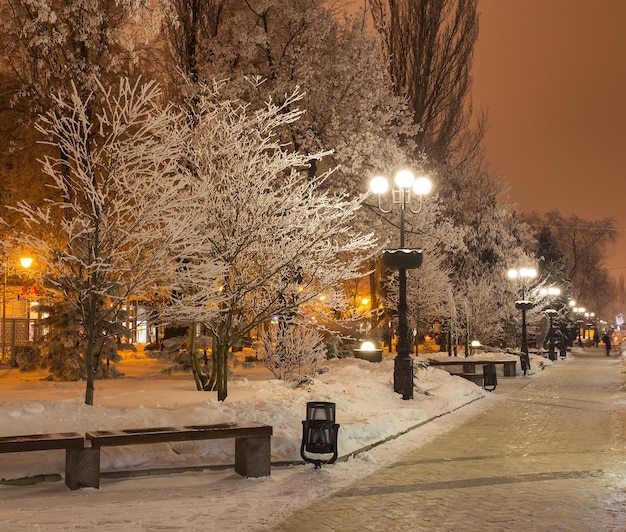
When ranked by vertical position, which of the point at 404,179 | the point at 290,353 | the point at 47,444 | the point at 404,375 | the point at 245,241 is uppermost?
the point at 404,179

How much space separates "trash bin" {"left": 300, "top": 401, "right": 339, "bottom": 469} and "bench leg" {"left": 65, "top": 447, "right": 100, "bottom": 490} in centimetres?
292

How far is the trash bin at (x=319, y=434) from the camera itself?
35.2 ft

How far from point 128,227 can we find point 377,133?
61.2 ft

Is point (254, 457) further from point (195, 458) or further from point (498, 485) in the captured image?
point (498, 485)

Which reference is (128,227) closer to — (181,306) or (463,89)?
(181,306)

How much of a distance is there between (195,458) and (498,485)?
399cm

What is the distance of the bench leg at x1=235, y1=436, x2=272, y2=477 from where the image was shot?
1003 cm

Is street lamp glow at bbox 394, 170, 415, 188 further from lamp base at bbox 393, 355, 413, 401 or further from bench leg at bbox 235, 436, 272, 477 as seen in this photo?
bench leg at bbox 235, 436, 272, 477

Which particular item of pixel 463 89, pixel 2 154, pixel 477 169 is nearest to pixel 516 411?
pixel 2 154

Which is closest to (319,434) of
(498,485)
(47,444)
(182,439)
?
(182,439)

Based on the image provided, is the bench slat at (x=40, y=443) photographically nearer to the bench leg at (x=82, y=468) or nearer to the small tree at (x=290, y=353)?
the bench leg at (x=82, y=468)

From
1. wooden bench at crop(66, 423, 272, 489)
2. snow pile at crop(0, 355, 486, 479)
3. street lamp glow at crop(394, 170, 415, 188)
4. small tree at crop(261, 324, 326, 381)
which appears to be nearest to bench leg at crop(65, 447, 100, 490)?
wooden bench at crop(66, 423, 272, 489)

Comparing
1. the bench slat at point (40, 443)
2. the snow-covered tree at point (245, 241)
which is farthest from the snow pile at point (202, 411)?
the snow-covered tree at point (245, 241)

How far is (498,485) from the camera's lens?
9.80 m
